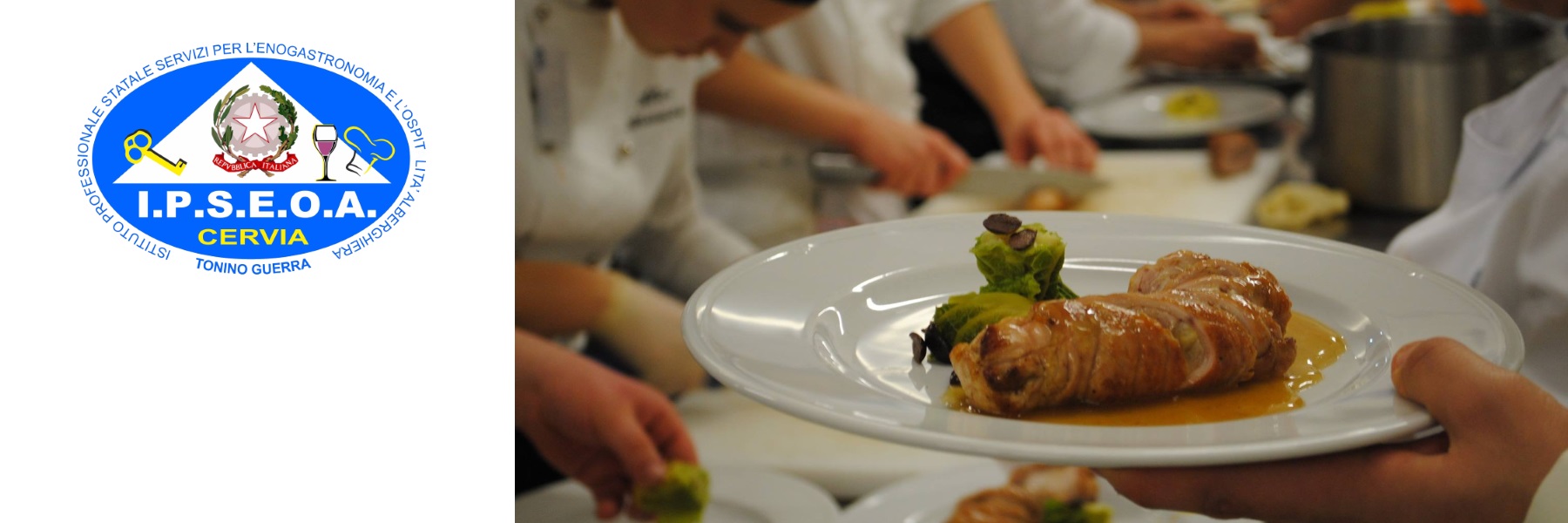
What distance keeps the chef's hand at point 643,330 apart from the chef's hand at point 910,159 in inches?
16.0

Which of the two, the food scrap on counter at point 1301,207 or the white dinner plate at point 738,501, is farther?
the food scrap on counter at point 1301,207

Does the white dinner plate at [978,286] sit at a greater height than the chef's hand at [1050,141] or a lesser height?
greater

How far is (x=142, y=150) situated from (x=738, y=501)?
480 millimetres

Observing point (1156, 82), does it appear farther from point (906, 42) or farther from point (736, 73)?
point (736, 73)

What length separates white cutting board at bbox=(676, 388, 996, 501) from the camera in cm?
92

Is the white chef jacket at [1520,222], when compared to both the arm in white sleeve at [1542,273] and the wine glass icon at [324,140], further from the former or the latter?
the wine glass icon at [324,140]

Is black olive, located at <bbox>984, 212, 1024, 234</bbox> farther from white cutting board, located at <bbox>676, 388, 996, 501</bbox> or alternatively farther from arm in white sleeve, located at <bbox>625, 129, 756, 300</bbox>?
arm in white sleeve, located at <bbox>625, 129, 756, 300</bbox>

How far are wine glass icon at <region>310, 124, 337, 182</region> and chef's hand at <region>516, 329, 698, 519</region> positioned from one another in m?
0.24

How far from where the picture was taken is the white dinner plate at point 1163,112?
174cm

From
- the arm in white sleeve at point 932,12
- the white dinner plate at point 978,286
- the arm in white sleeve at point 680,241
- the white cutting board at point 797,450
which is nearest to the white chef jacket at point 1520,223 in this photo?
the white dinner plate at point 978,286

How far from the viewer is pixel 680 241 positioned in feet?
4.51

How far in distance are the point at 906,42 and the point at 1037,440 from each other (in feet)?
5.21

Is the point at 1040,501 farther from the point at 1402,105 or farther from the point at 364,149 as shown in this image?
the point at 1402,105

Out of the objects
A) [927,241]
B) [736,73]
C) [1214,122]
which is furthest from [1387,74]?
[927,241]
